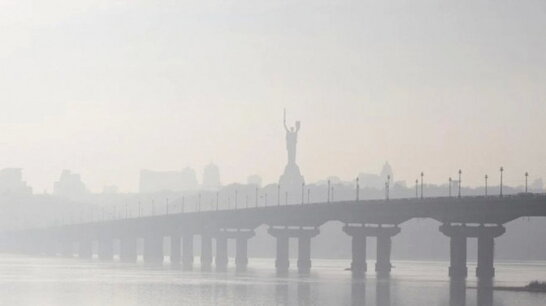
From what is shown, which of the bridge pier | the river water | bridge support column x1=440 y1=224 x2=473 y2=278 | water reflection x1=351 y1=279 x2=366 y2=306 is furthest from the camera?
bridge support column x1=440 y1=224 x2=473 y2=278

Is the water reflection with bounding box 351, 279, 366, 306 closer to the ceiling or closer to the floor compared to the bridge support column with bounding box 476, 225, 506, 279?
closer to the floor

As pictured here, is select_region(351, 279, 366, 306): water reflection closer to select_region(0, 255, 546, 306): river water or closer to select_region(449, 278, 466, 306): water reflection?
select_region(0, 255, 546, 306): river water

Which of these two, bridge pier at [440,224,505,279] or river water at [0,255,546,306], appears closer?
river water at [0,255,546,306]

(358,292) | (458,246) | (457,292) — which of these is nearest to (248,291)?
(358,292)

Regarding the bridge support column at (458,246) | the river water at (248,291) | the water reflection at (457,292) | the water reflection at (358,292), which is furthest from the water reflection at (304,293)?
the bridge support column at (458,246)

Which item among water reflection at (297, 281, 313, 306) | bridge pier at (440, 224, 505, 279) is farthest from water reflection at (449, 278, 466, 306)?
water reflection at (297, 281, 313, 306)

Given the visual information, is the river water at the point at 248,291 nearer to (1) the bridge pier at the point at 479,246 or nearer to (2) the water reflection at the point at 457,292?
(2) the water reflection at the point at 457,292

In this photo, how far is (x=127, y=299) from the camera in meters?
132

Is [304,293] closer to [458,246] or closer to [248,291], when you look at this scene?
[248,291]

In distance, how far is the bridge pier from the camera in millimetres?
181500

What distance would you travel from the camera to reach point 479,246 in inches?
7215

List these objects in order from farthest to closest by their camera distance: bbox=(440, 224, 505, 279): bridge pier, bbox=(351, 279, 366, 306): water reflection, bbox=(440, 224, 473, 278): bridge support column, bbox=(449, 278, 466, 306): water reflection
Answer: bbox=(440, 224, 473, 278): bridge support column → bbox=(440, 224, 505, 279): bridge pier → bbox=(351, 279, 366, 306): water reflection → bbox=(449, 278, 466, 306): water reflection

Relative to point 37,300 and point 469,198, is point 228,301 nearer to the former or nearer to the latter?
point 37,300

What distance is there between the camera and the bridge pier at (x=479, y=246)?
182m
